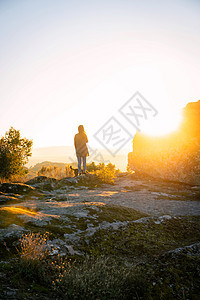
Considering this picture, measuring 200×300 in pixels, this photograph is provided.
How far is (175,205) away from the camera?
782cm

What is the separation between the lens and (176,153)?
1178 centimetres

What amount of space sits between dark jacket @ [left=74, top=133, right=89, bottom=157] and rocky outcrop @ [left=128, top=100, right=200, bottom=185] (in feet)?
13.3

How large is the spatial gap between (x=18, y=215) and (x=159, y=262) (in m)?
3.25

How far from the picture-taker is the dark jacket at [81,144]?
1512 centimetres

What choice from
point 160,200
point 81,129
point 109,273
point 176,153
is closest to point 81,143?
point 81,129

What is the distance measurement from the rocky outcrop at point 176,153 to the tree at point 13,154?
8214mm

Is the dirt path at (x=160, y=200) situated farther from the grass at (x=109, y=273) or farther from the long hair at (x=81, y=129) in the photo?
the long hair at (x=81, y=129)

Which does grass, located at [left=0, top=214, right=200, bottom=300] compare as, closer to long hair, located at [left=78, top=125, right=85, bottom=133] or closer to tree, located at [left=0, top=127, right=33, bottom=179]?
tree, located at [left=0, top=127, right=33, bottom=179]

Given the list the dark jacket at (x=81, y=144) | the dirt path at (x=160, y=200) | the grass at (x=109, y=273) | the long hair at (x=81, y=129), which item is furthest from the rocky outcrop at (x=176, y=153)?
the grass at (x=109, y=273)

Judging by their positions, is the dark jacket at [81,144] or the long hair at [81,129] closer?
the dark jacket at [81,144]

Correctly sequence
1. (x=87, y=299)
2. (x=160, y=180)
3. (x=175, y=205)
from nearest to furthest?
(x=87, y=299) → (x=175, y=205) → (x=160, y=180)

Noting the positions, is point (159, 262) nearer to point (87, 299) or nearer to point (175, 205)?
point (87, 299)

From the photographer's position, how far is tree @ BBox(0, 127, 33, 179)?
1141cm

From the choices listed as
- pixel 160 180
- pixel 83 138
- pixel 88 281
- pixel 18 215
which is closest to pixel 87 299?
pixel 88 281
